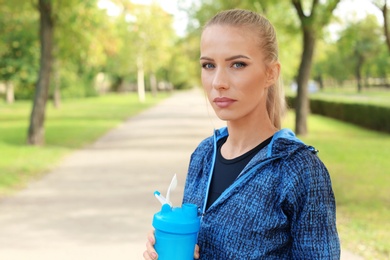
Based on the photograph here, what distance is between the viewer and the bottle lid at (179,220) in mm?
1502

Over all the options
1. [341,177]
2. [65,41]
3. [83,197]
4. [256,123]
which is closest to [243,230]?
[256,123]

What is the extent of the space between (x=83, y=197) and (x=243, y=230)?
21.5ft

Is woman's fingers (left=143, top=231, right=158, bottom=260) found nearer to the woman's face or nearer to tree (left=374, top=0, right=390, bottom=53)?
the woman's face

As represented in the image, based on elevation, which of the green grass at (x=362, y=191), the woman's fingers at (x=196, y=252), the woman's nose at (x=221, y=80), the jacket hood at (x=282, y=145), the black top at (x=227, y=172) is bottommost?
the green grass at (x=362, y=191)

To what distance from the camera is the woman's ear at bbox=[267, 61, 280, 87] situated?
68.6 inches

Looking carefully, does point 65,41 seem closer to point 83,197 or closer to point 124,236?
point 83,197

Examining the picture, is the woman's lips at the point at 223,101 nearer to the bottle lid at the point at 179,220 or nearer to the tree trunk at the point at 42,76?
the bottle lid at the point at 179,220

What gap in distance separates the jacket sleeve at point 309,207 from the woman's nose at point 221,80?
12.4 inches

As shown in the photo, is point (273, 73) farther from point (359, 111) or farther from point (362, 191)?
point (359, 111)

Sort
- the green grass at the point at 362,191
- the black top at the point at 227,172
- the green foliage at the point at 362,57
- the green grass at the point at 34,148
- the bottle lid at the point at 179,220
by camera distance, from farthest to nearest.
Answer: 1. the green foliage at the point at 362,57
2. the green grass at the point at 34,148
3. the green grass at the point at 362,191
4. the black top at the point at 227,172
5. the bottle lid at the point at 179,220

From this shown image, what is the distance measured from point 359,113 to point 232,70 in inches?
884

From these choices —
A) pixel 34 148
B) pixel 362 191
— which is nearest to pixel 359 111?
pixel 34 148

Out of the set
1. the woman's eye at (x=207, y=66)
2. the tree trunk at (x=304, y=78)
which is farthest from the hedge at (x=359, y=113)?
the woman's eye at (x=207, y=66)

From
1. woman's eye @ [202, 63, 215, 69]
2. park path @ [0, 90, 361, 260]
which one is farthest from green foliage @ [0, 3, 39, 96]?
woman's eye @ [202, 63, 215, 69]
